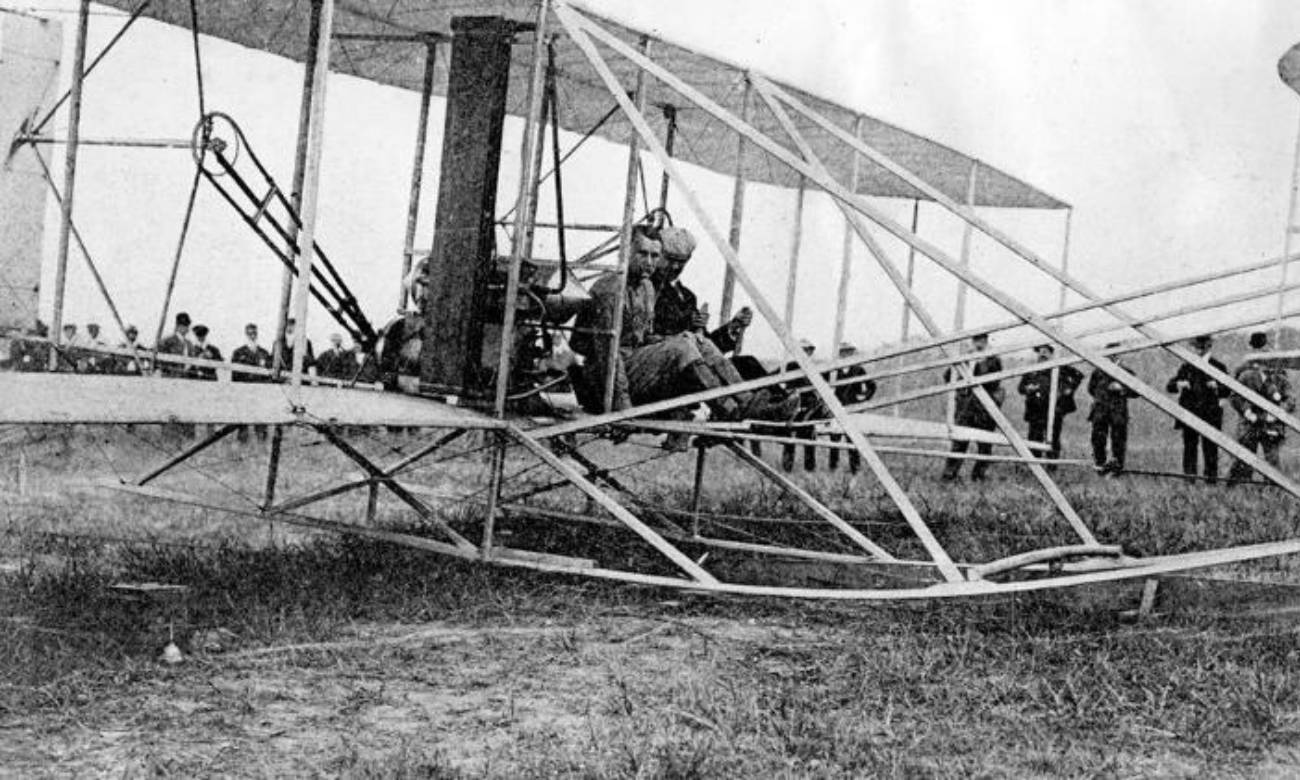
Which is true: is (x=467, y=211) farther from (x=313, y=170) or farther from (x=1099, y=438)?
(x=1099, y=438)

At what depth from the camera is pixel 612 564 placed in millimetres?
8062

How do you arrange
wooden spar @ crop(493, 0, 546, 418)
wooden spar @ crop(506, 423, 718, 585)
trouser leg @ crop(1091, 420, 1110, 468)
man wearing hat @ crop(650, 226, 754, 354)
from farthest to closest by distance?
1. trouser leg @ crop(1091, 420, 1110, 468)
2. man wearing hat @ crop(650, 226, 754, 354)
3. wooden spar @ crop(493, 0, 546, 418)
4. wooden spar @ crop(506, 423, 718, 585)

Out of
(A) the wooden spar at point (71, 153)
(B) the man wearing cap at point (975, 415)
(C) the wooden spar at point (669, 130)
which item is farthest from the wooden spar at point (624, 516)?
(B) the man wearing cap at point (975, 415)

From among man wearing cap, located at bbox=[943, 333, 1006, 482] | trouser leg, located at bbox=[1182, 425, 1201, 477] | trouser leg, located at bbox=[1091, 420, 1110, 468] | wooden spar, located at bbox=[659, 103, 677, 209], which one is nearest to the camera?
wooden spar, located at bbox=[659, 103, 677, 209]

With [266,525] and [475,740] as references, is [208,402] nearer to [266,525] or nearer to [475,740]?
[475,740]

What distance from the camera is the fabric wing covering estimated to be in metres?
7.18

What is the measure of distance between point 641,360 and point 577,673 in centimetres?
253

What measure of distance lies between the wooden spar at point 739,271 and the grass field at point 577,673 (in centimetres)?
61

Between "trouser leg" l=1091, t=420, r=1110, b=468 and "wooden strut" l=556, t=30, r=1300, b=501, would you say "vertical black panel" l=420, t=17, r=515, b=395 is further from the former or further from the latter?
"trouser leg" l=1091, t=420, r=1110, b=468

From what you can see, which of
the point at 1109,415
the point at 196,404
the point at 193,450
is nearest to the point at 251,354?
the point at 193,450

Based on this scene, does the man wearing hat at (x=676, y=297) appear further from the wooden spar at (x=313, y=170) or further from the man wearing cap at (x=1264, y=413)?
the man wearing cap at (x=1264, y=413)

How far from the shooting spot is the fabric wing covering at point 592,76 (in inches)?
283

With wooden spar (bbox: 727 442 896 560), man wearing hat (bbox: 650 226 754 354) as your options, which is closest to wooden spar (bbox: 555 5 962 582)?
wooden spar (bbox: 727 442 896 560)

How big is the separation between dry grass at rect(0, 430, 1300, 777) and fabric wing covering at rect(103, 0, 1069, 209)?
337 cm
